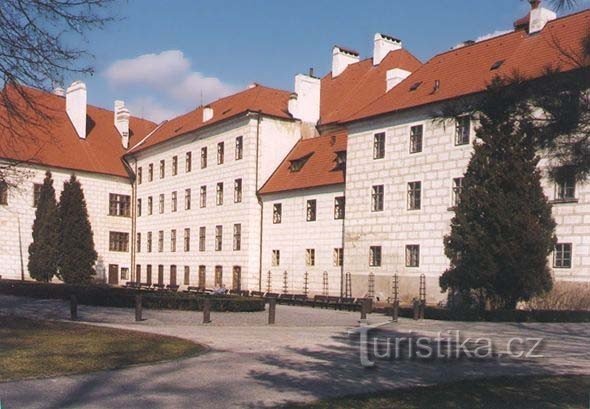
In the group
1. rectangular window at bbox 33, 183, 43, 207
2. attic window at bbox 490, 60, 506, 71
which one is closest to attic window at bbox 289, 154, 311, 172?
attic window at bbox 490, 60, 506, 71

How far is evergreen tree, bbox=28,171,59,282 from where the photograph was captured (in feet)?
153

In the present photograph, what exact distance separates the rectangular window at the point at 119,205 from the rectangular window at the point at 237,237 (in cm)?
1507

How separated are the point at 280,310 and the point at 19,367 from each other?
62.3 ft

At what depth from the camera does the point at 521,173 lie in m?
25.9

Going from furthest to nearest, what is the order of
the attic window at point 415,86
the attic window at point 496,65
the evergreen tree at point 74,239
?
the evergreen tree at point 74,239
the attic window at point 415,86
the attic window at point 496,65

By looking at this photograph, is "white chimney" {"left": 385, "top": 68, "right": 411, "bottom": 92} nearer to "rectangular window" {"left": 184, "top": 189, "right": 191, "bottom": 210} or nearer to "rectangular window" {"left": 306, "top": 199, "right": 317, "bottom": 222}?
"rectangular window" {"left": 306, "top": 199, "right": 317, "bottom": 222}

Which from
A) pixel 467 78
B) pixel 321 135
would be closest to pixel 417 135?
pixel 467 78

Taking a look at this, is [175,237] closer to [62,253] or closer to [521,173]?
[62,253]

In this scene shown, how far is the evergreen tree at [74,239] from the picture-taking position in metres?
46.9

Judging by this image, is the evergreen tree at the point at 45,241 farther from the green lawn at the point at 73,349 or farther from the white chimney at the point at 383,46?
the green lawn at the point at 73,349

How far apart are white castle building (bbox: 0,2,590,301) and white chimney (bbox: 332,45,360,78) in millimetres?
99

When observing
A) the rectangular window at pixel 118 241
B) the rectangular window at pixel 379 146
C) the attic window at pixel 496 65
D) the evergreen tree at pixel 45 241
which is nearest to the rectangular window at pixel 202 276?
the evergreen tree at pixel 45 241

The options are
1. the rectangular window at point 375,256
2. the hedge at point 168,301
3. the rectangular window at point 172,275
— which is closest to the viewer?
the hedge at point 168,301

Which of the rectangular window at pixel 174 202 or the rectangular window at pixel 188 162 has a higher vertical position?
the rectangular window at pixel 188 162
